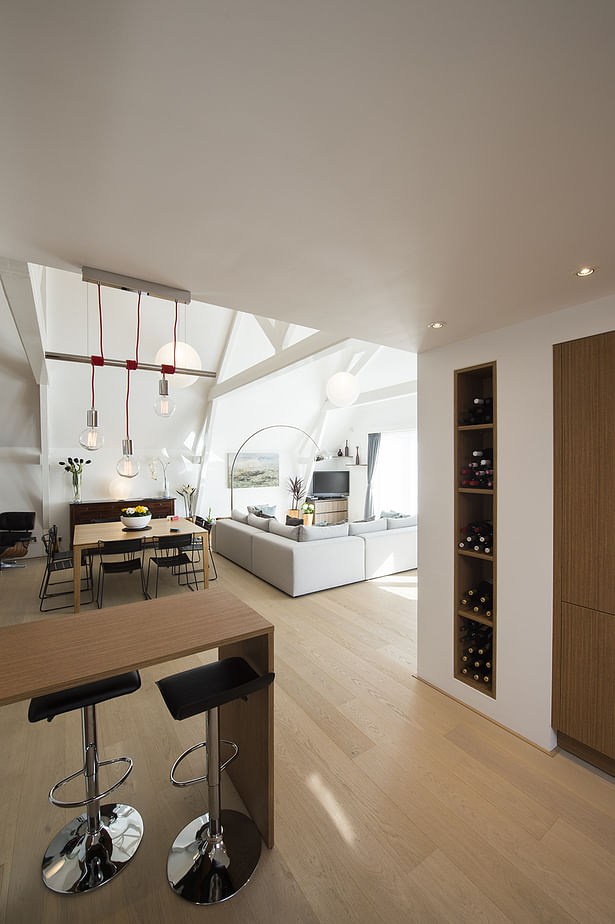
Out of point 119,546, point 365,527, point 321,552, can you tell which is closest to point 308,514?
point 365,527

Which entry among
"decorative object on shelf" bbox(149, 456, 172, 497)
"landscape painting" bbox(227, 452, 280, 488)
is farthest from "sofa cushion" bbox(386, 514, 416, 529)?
"decorative object on shelf" bbox(149, 456, 172, 497)

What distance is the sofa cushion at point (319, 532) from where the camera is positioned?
183 inches

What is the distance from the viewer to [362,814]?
1.79 m

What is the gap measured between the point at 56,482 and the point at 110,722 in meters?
5.29

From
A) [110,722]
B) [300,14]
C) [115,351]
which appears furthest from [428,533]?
[115,351]

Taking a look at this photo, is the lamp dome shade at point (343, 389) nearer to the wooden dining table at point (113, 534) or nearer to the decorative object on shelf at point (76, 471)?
the wooden dining table at point (113, 534)

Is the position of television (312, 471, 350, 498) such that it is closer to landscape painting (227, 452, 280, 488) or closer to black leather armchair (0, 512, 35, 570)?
landscape painting (227, 452, 280, 488)

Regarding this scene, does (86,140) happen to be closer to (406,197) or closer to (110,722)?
(406,197)

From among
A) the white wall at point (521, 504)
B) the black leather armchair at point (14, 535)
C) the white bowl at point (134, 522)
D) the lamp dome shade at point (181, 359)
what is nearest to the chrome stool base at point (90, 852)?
the white wall at point (521, 504)

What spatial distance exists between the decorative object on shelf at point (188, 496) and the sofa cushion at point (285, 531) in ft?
9.95

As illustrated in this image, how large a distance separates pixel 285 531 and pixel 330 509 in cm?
383

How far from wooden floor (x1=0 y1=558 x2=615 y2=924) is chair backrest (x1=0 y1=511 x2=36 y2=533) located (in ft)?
13.7

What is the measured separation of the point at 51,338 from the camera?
219 inches

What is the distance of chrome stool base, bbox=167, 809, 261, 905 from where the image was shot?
1.48 meters
